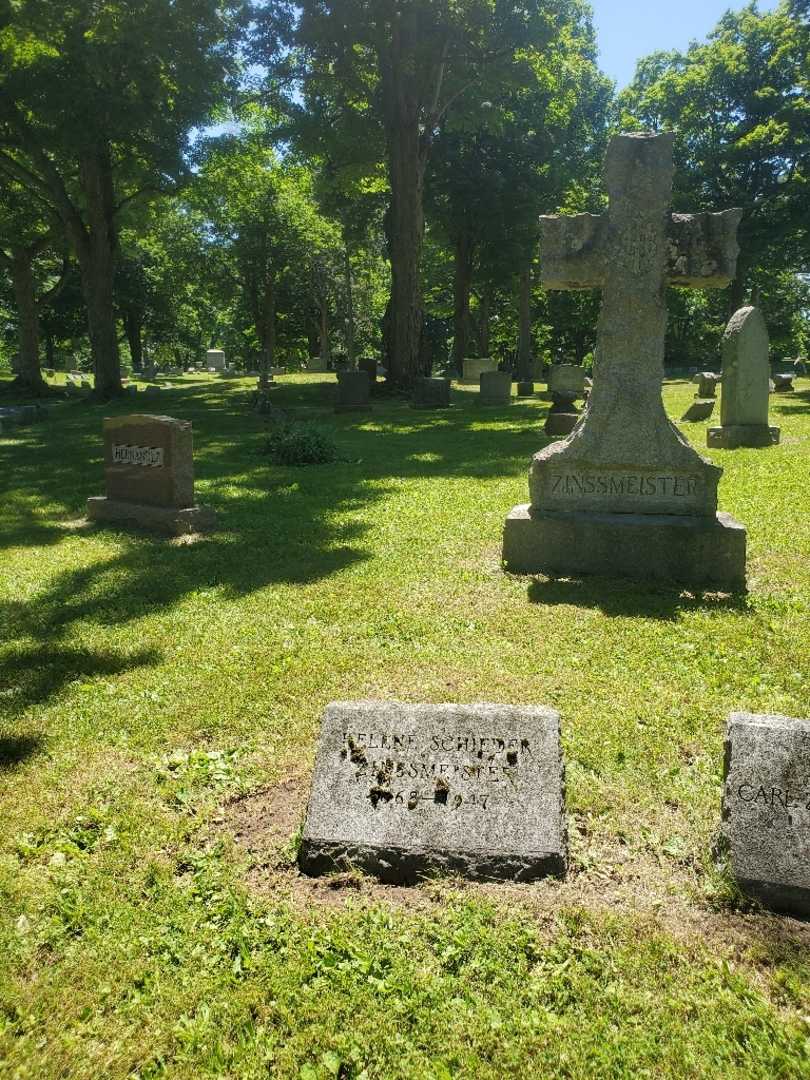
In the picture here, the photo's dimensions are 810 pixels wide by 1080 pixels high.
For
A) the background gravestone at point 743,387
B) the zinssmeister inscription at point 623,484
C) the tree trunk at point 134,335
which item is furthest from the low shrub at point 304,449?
the tree trunk at point 134,335

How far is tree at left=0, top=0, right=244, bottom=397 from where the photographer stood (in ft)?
58.8

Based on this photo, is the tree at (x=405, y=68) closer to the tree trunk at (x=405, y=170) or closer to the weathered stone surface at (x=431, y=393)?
the tree trunk at (x=405, y=170)

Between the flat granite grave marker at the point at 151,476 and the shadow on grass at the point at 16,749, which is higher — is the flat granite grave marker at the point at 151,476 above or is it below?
above

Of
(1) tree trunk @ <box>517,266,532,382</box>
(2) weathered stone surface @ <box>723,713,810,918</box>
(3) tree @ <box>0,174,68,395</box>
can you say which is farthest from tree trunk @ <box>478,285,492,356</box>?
(2) weathered stone surface @ <box>723,713,810,918</box>

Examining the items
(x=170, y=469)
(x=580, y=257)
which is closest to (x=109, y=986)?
(x=580, y=257)

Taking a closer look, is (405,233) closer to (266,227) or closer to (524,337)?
(524,337)

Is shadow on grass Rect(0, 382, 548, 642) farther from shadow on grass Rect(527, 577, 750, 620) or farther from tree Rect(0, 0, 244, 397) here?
tree Rect(0, 0, 244, 397)

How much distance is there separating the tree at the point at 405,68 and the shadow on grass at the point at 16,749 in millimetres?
19858

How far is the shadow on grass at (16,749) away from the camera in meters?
3.83

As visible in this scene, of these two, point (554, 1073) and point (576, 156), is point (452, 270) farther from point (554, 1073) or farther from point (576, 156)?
point (554, 1073)

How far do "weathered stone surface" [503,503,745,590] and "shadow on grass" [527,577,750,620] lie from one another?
0.14 meters

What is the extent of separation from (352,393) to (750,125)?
19.5 metres

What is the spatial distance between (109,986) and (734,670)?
364 centimetres

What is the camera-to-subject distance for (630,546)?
6.28 m
